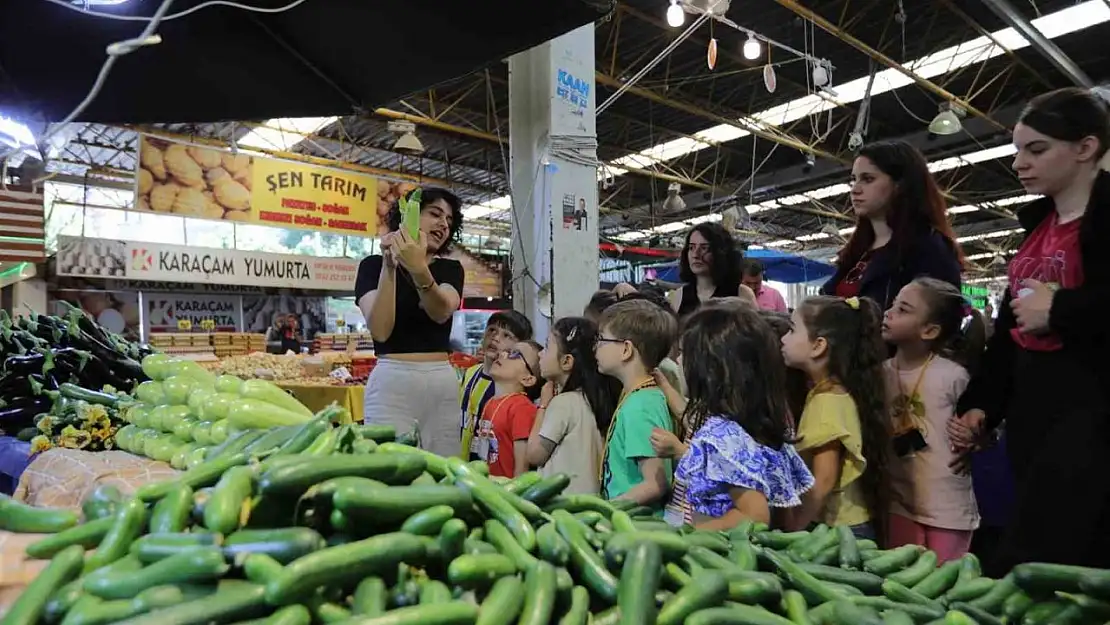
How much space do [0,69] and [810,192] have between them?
16595 millimetres

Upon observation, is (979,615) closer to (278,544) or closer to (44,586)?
(278,544)

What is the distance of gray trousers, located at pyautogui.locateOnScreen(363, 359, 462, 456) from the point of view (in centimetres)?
297

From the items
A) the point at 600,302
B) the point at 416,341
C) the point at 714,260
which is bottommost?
the point at 416,341

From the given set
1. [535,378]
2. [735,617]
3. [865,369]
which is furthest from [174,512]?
[535,378]

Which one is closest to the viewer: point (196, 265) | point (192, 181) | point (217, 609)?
point (217, 609)

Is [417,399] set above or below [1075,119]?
below

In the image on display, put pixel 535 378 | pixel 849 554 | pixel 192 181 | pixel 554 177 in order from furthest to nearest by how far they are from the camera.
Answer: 1. pixel 192 181
2. pixel 554 177
3. pixel 535 378
4. pixel 849 554

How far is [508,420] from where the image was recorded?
3238 mm

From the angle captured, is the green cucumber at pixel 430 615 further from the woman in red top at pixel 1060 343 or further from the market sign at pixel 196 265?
the market sign at pixel 196 265

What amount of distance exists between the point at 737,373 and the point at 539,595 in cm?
144

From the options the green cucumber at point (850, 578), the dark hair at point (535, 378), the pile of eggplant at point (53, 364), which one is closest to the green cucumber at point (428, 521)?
the green cucumber at point (850, 578)

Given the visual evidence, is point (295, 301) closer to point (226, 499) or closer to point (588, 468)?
point (588, 468)

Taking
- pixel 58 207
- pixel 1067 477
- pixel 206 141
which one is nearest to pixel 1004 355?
pixel 1067 477

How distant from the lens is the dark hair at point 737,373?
2.12m
